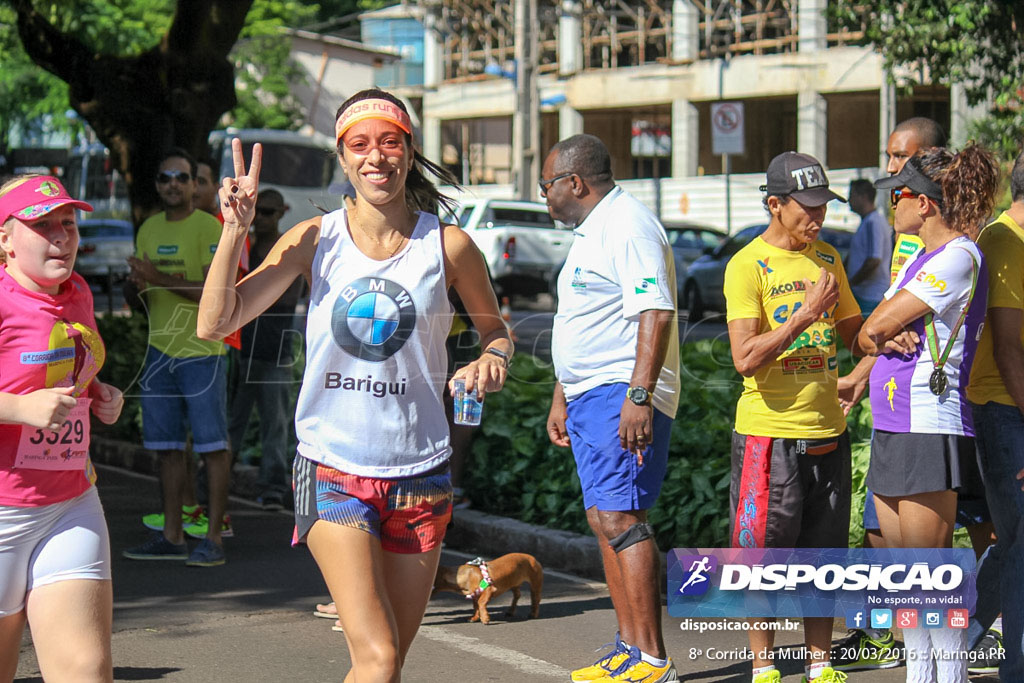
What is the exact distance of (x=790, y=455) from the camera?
499 centimetres

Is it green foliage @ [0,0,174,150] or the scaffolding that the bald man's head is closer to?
the scaffolding

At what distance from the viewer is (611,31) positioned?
134 ft

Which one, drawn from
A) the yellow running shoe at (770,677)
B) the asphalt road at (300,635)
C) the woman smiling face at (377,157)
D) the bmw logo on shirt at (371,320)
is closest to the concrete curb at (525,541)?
the asphalt road at (300,635)

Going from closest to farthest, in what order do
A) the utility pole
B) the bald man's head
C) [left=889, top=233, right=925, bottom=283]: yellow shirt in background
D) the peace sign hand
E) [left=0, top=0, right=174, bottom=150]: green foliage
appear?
the peace sign hand < [left=889, top=233, right=925, bottom=283]: yellow shirt in background < the bald man's head < the utility pole < [left=0, top=0, right=174, bottom=150]: green foliage

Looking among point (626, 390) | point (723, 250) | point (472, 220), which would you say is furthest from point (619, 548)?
point (472, 220)

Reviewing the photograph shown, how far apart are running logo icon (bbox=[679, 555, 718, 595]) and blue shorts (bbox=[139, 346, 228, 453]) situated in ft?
8.92

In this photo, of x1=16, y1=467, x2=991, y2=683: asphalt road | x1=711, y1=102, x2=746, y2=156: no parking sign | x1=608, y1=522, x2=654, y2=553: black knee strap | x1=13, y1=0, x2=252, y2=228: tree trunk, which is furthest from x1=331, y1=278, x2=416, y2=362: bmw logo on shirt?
x1=711, y1=102, x2=746, y2=156: no parking sign

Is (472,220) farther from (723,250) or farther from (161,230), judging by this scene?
(161,230)

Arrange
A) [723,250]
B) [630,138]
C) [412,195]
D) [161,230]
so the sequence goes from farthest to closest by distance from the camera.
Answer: [630,138] < [723,250] < [161,230] < [412,195]

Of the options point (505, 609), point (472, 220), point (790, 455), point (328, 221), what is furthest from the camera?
point (472, 220)

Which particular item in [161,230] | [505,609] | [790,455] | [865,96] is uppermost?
[865,96]

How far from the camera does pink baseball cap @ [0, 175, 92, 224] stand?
3.88 meters

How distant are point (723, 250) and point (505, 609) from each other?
17041mm

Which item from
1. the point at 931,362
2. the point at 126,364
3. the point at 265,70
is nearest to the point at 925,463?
the point at 931,362
